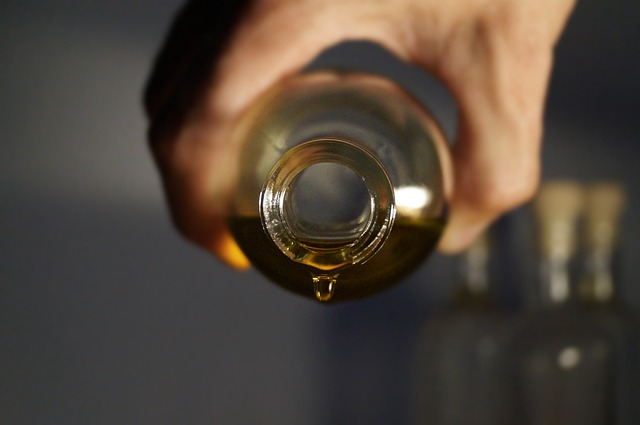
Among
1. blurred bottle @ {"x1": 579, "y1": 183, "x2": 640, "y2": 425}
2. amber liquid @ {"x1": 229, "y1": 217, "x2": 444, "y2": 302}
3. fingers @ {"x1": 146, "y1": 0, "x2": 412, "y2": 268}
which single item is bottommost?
amber liquid @ {"x1": 229, "y1": 217, "x2": 444, "y2": 302}

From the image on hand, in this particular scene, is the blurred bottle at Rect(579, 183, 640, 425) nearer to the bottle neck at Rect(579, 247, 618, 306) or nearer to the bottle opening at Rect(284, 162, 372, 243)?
the bottle neck at Rect(579, 247, 618, 306)

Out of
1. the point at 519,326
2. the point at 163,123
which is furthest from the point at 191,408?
the point at 163,123

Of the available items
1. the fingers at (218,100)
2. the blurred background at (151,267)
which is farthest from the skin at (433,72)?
the blurred background at (151,267)

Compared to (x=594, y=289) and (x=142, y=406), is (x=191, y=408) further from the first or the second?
(x=594, y=289)

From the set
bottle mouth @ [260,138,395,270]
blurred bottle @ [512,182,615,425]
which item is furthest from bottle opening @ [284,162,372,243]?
blurred bottle @ [512,182,615,425]

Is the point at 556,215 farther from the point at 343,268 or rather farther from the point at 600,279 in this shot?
the point at 343,268

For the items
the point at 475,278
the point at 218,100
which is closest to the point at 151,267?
the point at 475,278
